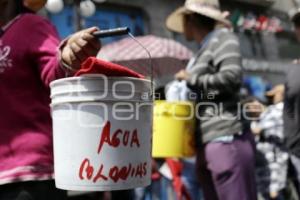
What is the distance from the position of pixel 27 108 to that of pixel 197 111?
1309 millimetres

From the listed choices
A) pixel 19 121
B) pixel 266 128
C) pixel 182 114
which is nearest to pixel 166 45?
pixel 266 128

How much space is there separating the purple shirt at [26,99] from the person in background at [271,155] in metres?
3.22

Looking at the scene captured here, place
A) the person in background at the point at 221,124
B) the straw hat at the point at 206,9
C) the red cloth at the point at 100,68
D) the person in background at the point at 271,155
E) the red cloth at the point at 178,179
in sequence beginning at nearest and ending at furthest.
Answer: the red cloth at the point at 100,68 < the person in background at the point at 221,124 < the straw hat at the point at 206,9 < the red cloth at the point at 178,179 < the person in background at the point at 271,155

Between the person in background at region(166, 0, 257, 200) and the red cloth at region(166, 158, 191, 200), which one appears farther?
the red cloth at region(166, 158, 191, 200)

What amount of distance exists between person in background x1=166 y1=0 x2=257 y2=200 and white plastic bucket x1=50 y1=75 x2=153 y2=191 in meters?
1.28

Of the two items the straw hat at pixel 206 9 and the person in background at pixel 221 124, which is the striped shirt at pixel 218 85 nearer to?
the person in background at pixel 221 124

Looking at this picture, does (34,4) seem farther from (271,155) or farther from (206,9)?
(271,155)

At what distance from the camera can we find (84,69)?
1.47 metres

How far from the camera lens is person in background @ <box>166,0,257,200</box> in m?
2.74

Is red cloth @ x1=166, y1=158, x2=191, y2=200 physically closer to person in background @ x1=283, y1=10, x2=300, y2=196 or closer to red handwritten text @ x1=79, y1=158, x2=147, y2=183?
person in background @ x1=283, y1=10, x2=300, y2=196

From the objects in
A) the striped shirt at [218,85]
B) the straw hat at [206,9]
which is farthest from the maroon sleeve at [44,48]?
the straw hat at [206,9]

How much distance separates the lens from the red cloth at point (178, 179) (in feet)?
14.5

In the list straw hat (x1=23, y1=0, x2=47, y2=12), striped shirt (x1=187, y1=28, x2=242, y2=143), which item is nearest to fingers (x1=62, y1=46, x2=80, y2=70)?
straw hat (x1=23, y1=0, x2=47, y2=12)

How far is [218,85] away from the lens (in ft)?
9.04
